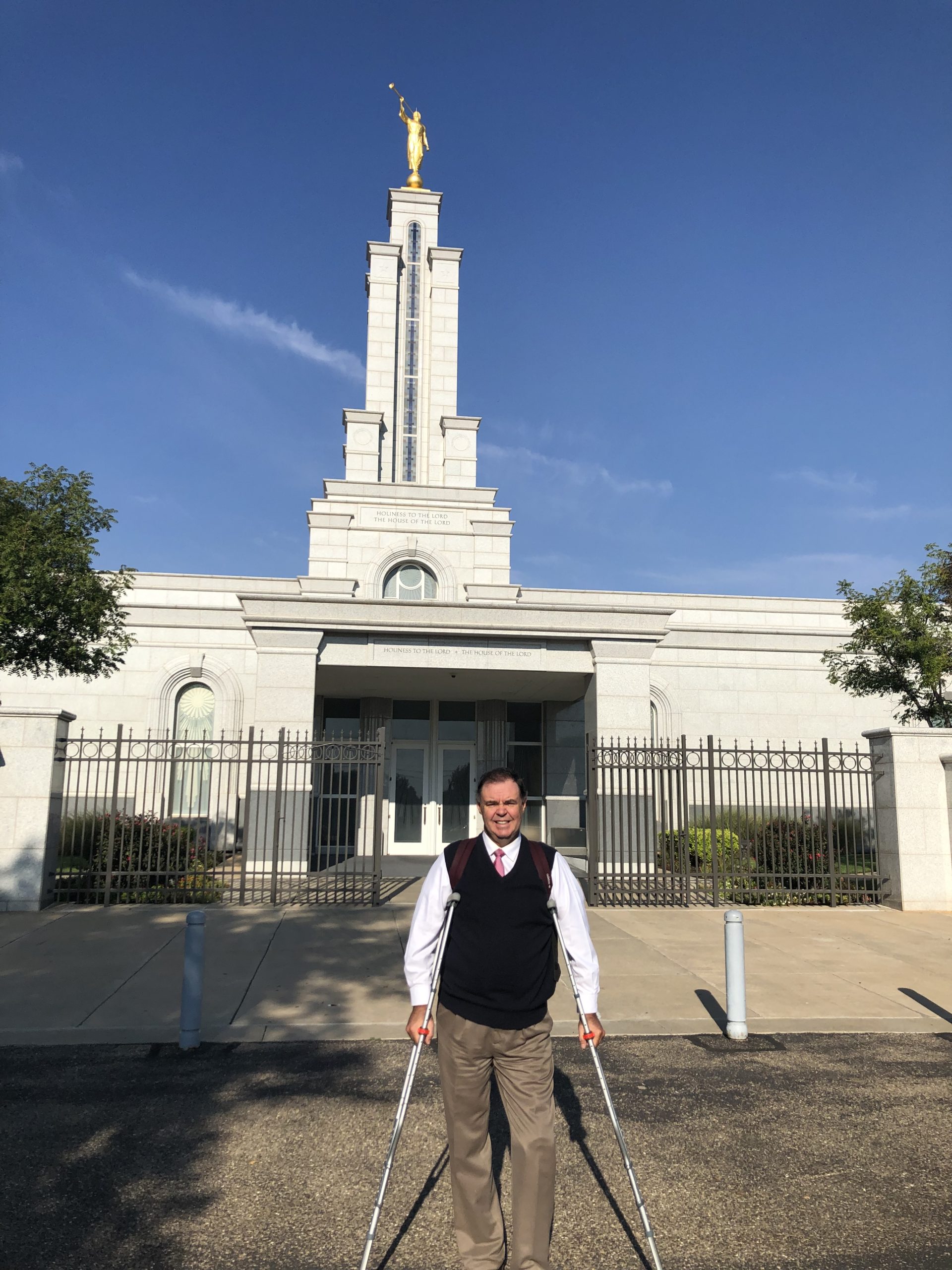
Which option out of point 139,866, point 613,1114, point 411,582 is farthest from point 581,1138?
point 411,582

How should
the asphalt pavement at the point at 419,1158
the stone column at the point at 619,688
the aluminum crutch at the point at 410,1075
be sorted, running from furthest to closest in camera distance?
1. the stone column at the point at 619,688
2. the asphalt pavement at the point at 419,1158
3. the aluminum crutch at the point at 410,1075

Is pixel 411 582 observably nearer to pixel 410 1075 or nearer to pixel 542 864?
pixel 542 864

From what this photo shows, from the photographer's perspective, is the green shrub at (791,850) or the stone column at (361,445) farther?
the stone column at (361,445)

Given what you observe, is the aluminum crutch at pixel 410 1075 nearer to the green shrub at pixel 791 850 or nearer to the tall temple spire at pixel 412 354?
the green shrub at pixel 791 850

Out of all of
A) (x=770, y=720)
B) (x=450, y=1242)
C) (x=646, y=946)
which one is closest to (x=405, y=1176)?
(x=450, y=1242)

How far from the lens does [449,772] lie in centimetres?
2139

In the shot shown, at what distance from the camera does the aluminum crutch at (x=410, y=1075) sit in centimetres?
339

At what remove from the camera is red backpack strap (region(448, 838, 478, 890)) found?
3.75 meters

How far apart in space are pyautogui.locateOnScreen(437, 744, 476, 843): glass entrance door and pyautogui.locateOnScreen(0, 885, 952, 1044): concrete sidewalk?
27.5 feet

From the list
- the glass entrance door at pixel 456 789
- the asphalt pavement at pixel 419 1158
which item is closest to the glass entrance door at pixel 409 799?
the glass entrance door at pixel 456 789

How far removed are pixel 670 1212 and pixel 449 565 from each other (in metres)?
19.9

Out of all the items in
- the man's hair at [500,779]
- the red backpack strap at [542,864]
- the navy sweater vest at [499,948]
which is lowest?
the navy sweater vest at [499,948]

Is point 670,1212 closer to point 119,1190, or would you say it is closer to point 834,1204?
point 834,1204

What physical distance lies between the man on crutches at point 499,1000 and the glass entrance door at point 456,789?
693 inches
